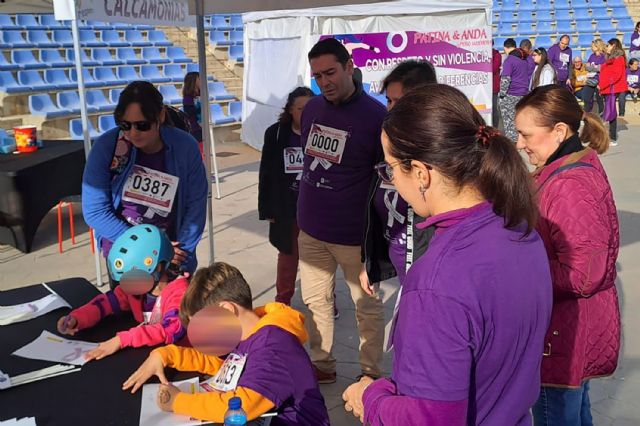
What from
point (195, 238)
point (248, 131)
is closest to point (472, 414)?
point (195, 238)

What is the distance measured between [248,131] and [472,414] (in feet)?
35.4

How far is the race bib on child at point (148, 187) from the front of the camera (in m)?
2.98

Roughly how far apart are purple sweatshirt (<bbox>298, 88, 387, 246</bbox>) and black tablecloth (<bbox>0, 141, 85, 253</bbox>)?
3.41 meters

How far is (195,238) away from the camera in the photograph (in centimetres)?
312

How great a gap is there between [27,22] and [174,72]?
2.91 m

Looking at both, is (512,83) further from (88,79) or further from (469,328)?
(469,328)

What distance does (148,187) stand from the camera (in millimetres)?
2984

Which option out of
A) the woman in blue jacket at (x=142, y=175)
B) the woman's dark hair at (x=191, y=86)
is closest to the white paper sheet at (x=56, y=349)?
the woman in blue jacket at (x=142, y=175)

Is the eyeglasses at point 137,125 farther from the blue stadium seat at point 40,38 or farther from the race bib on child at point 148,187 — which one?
the blue stadium seat at point 40,38

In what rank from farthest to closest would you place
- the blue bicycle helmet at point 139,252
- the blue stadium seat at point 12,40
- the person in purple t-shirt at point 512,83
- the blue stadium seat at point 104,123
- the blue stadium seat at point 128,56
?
the blue stadium seat at point 128,56
the blue stadium seat at point 12,40
the person in purple t-shirt at point 512,83
the blue stadium seat at point 104,123
the blue bicycle helmet at point 139,252

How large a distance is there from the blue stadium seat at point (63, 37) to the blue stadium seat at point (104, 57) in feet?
1.55

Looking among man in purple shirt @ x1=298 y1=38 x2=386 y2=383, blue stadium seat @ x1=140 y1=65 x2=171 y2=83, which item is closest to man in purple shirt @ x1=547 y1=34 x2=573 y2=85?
blue stadium seat @ x1=140 y1=65 x2=171 y2=83

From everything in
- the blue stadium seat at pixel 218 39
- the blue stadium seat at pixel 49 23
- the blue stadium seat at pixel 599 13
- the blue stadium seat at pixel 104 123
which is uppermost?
the blue stadium seat at pixel 599 13

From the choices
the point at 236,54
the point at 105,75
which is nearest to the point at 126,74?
the point at 105,75
